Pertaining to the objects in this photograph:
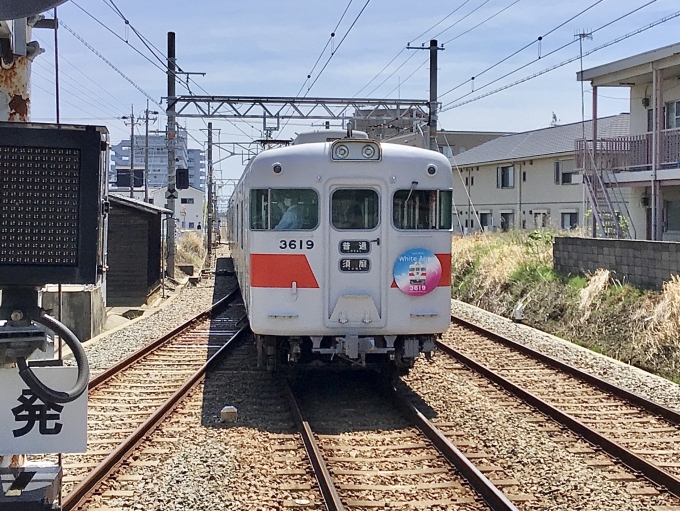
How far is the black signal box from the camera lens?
2270mm

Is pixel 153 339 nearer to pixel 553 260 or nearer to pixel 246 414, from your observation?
pixel 246 414

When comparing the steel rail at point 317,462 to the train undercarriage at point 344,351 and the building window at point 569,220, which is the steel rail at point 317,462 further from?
the building window at point 569,220

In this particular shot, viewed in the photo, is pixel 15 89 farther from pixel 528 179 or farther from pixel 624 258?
pixel 528 179

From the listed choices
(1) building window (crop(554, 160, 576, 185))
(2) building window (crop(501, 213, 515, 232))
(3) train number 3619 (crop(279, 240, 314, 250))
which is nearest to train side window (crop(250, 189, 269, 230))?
(3) train number 3619 (crop(279, 240, 314, 250))

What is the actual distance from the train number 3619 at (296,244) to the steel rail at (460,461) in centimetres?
188

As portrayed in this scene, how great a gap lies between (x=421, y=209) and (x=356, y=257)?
877 mm

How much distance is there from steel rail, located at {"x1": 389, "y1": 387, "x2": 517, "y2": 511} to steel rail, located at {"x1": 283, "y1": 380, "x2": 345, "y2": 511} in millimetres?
986

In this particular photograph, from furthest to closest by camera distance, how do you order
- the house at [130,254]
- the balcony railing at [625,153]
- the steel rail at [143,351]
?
the house at [130,254], the balcony railing at [625,153], the steel rail at [143,351]

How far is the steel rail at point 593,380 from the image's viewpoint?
290 inches

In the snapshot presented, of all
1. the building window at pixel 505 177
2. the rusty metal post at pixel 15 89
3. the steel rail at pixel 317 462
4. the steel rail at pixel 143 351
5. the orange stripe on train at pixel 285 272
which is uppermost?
the building window at pixel 505 177

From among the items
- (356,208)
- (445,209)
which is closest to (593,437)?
(445,209)

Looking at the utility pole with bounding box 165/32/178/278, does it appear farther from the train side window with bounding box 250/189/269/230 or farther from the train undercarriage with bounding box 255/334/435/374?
the train undercarriage with bounding box 255/334/435/374

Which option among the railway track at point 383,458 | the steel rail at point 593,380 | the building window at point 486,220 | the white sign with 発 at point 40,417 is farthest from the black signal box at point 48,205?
the building window at point 486,220

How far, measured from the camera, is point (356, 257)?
25.7ft
